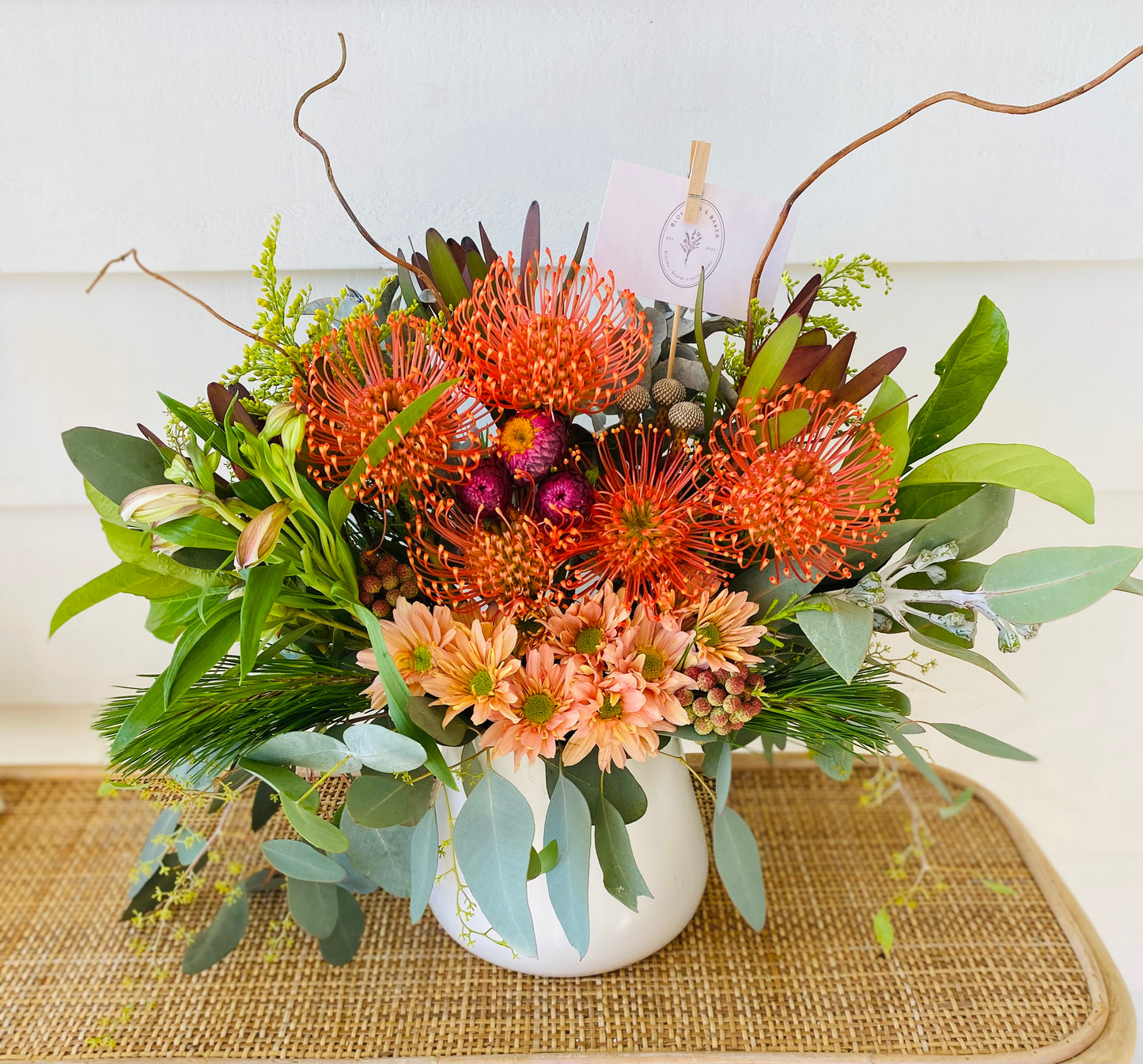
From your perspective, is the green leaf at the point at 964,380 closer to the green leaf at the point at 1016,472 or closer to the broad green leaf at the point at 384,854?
the green leaf at the point at 1016,472

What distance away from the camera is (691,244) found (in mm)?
525

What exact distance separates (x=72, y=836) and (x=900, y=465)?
776mm

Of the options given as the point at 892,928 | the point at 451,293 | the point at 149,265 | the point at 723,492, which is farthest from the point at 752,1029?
the point at 149,265

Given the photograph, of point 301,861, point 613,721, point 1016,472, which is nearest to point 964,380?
point 1016,472

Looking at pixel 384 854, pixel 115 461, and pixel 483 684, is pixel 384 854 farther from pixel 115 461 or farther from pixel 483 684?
pixel 115 461

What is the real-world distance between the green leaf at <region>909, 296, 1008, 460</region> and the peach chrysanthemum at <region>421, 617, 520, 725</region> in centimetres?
27

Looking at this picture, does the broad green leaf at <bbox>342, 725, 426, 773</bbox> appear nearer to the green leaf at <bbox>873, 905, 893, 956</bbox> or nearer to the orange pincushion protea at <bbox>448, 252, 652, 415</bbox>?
the orange pincushion protea at <bbox>448, 252, 652, 415</bbox>

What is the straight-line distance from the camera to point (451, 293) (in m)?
0.53

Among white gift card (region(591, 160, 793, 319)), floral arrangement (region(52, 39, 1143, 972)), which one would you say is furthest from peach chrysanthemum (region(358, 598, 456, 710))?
white gift card (region(591, 160, 793, 319))

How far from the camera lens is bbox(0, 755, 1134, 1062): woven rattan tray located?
604 millimetres

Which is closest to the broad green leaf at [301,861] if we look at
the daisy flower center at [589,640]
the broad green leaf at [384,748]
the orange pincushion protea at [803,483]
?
the broad green leaf at [384,748]

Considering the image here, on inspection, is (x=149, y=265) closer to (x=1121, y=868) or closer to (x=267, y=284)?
(x=267, y=284)

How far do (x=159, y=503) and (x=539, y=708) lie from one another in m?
0.22

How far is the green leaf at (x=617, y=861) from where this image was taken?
0.52 m
